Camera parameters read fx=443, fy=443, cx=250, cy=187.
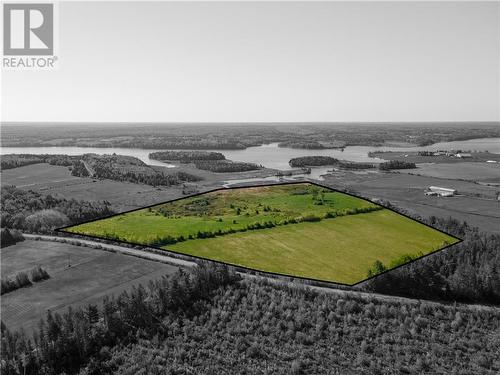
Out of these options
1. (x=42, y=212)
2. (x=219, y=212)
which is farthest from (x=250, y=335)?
(x=42, y=212)

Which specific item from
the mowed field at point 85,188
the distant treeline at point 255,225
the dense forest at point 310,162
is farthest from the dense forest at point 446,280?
the dense forest at point 310,162

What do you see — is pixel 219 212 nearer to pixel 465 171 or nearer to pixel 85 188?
pixel 85 188

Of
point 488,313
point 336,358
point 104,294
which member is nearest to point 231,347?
point 336,358

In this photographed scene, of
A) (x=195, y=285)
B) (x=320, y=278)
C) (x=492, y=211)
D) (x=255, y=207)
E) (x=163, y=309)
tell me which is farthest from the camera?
(x=492, y=211)

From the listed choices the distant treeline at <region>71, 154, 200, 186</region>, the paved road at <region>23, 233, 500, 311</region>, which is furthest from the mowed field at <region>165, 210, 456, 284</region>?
the distant treeline at <region>71, 154, 200, 186</region>

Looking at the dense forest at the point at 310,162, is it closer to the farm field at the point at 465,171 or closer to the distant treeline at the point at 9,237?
→ the farm field at the point at 465,171

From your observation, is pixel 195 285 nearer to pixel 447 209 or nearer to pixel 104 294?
pixel 104 294
